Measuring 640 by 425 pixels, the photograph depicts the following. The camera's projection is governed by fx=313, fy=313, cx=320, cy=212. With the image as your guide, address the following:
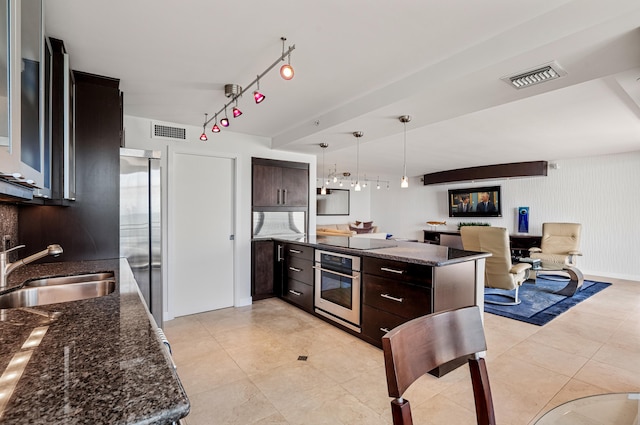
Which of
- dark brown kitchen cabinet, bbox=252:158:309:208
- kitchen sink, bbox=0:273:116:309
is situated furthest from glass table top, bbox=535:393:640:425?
dark brown kitchen cabinet, bbox=252:158:309:208

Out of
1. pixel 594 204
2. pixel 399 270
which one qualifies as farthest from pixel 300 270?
pixel 594 204

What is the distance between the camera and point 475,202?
8305mm

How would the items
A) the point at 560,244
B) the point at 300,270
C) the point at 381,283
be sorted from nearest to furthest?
the point at 381,283 → the point at 300,270 → the point at 560,244

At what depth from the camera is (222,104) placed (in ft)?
10.8

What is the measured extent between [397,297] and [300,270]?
5.31ft

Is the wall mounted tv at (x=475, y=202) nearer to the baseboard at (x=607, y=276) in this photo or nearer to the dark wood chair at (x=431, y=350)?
the baseboard at (x=607, y=276)

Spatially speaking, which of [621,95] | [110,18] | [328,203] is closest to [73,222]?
[110,18]

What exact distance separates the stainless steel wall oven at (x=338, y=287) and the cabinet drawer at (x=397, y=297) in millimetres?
168

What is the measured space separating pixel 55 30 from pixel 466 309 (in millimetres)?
2748

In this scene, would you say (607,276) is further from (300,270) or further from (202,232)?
(202,232)

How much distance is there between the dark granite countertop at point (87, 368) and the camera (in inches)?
23.0

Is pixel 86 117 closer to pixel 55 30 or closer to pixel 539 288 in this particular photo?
pixel 55 30

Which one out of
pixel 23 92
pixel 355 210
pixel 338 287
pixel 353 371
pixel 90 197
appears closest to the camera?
pixel 23 92

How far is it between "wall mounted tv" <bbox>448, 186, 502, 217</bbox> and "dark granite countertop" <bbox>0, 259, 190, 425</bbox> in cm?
836
